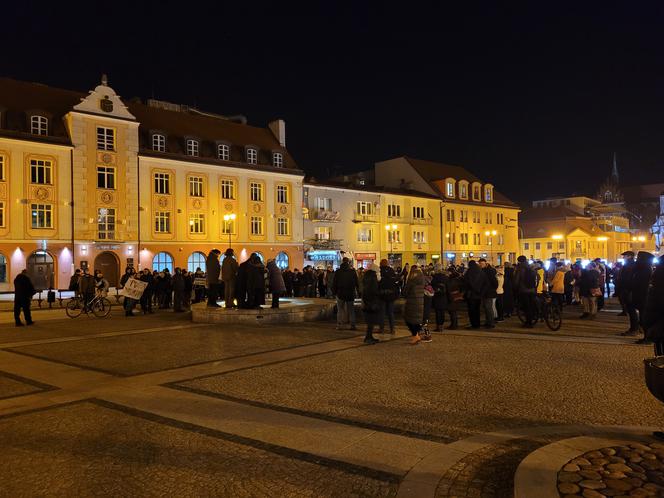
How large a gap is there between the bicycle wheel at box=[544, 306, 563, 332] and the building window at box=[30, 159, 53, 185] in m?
33.3

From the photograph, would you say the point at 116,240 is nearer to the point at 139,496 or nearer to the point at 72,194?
the point at 72,194

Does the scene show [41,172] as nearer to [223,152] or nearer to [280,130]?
[223,152]

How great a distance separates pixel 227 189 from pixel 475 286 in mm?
33603

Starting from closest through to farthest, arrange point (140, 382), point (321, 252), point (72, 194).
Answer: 1. point (140, 382)
2. point (72, 194)
3. point (321, 252)

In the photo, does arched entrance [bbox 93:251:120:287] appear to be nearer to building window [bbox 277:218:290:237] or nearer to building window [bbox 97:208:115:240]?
building window [bbox 97:208:115:240]

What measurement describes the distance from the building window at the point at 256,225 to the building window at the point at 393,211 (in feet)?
51.2

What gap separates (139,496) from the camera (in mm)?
4359

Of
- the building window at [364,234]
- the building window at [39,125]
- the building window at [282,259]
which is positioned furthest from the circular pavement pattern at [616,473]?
the building window at [364,234]

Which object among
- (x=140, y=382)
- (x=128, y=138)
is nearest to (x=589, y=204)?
(x=128, y=138)

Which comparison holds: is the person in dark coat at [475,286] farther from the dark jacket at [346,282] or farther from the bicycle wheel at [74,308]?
the bicycle wheel at [74,308]

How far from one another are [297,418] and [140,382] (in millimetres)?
3423

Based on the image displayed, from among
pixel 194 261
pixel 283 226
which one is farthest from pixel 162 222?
pixel 283 226

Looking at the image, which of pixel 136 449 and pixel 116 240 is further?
pixel 116 240

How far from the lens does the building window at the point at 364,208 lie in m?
53.8
